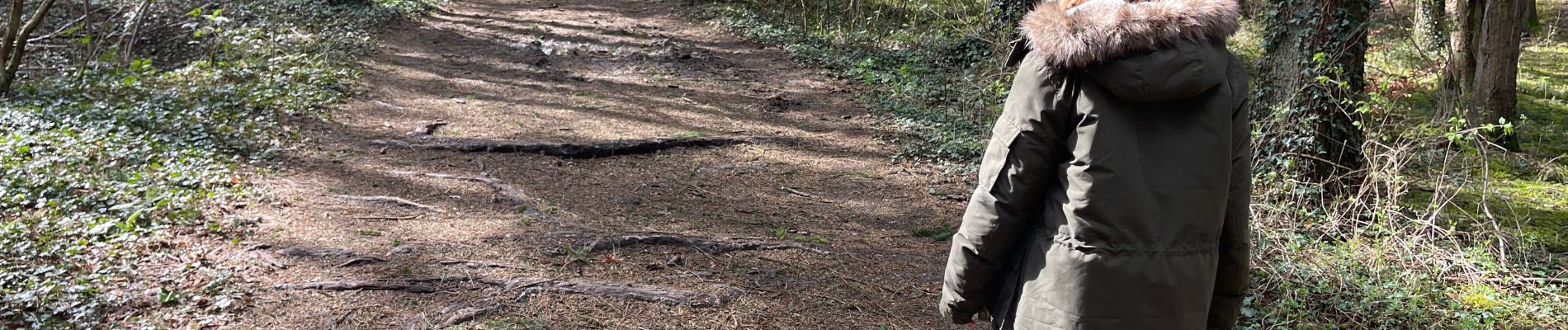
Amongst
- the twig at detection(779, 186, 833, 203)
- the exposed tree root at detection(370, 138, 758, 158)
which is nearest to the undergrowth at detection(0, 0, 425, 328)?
the exposed tree root at detection(370, 138, 758, 158)

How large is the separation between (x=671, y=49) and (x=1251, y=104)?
6817 mm

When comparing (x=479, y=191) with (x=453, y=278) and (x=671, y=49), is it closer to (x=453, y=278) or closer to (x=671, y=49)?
(x=453, y=278)

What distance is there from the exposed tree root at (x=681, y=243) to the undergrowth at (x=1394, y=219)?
1.10m

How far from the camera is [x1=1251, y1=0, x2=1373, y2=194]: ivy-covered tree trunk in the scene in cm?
639

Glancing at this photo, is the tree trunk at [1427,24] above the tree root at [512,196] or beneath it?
above

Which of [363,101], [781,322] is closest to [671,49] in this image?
[363,101]

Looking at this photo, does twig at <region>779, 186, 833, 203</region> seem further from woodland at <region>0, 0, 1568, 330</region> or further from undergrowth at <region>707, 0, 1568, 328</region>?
undergrowth at <region>707, 0, 1568, 328</region>

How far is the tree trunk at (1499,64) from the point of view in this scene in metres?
9.66

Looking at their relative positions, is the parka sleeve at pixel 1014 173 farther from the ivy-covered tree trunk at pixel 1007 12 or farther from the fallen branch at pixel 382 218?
the ivy-covered tree trunk at pixel 1007 12

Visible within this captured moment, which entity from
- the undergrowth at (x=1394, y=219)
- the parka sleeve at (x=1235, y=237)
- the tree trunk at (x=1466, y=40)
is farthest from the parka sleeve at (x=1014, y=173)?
the tree trunk at (x=1466, y=40)

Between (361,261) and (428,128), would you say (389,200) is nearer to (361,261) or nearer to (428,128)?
(361,261)

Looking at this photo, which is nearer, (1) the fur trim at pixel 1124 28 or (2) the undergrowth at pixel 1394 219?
(1) the fur trim at pixel 1124 28

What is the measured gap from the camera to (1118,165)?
2305 mm

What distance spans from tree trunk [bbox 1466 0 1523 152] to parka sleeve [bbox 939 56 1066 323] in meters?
9.38
